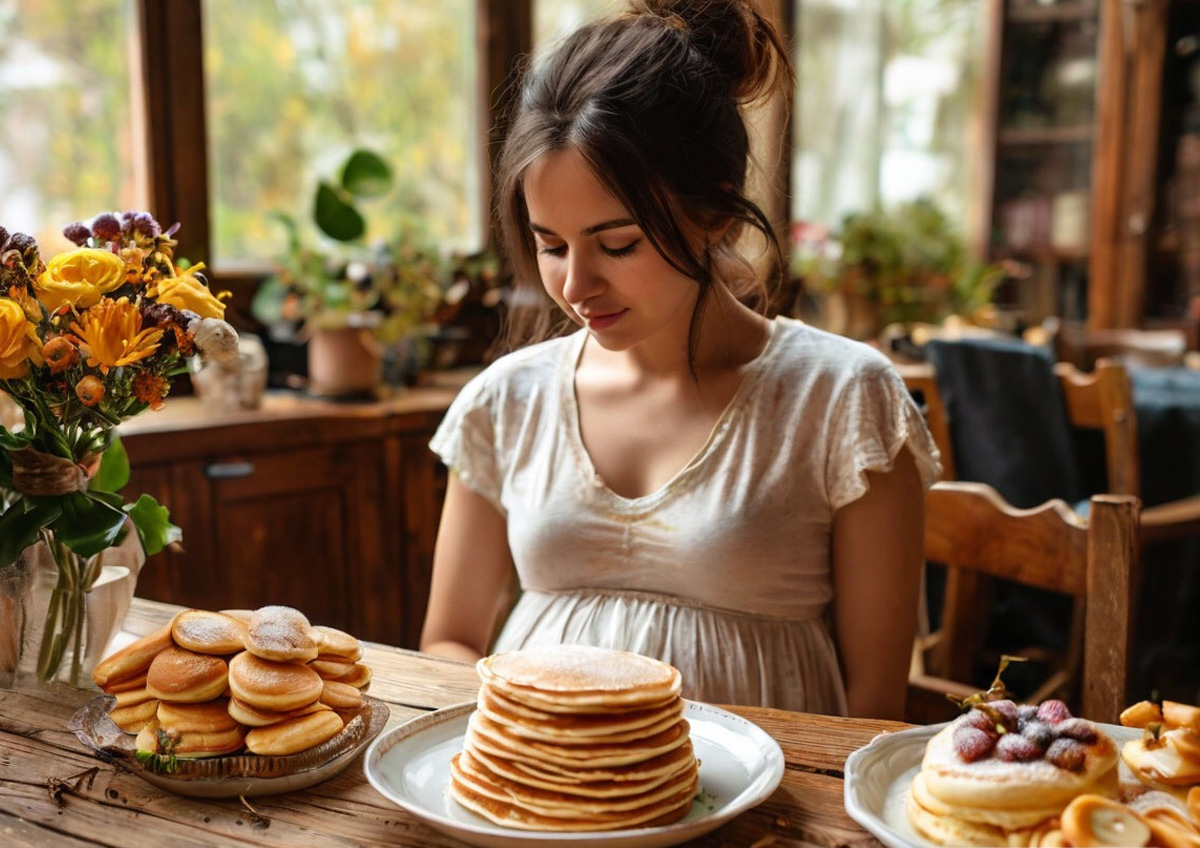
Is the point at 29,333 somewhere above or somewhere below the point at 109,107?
below

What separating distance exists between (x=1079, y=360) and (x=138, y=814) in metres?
3.39

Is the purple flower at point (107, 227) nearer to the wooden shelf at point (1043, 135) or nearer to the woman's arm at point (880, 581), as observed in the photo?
the woman's arm at point (880, 581)

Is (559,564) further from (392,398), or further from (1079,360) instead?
(1079,360)

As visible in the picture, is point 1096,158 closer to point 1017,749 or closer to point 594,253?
point 594,253

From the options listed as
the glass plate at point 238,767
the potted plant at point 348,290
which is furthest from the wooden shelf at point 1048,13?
the glass plate at point 238,767

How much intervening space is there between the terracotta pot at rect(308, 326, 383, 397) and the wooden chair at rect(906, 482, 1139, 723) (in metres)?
1.43

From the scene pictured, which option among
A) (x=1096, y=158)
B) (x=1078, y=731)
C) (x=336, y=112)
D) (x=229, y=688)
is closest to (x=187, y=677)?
(x=229, y=688)

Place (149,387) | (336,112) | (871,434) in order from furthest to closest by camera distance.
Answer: (336,112) < (871,434) < (149,387)

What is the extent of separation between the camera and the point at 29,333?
99cm

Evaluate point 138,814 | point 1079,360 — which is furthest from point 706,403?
point 1079,360

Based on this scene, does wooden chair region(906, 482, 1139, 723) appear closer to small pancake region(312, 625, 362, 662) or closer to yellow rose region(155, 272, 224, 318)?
small pancake region(312, 625, 362, 662)

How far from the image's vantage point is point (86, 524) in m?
1.06

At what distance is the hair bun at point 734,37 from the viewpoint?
1.37 m

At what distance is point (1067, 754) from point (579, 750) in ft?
1.00
